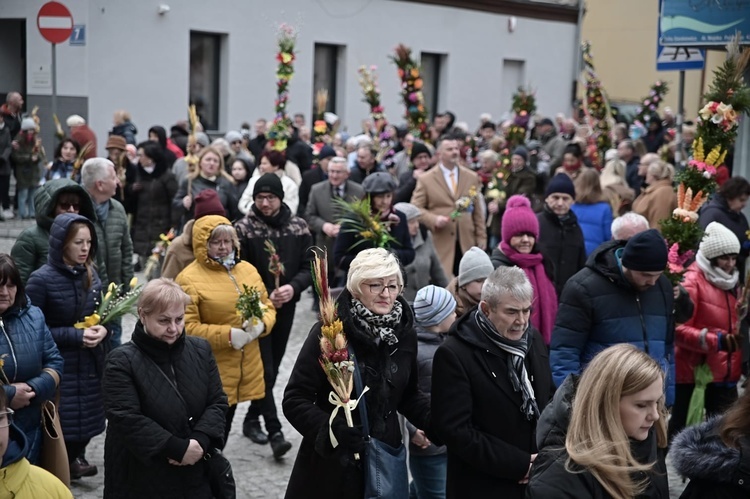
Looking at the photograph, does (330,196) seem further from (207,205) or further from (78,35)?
(78,35)

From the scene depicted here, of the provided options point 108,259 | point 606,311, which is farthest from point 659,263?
point 108,259

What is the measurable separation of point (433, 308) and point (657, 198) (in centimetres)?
654

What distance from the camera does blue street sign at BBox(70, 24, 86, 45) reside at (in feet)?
67.8

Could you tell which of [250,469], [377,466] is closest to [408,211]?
[250,469]

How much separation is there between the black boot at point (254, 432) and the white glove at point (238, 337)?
1.43 metres

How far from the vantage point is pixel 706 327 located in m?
7.84

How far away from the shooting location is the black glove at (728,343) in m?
7.72

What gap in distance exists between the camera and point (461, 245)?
11992 mm

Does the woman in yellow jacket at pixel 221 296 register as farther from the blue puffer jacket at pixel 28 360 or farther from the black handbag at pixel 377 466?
the black handbag at pixel 377 466

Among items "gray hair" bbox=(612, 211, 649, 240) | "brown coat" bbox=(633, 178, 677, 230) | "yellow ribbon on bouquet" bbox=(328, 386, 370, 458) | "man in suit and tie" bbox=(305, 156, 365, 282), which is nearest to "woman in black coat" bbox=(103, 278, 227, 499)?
"yellow ribbon on bouquet" bbox=(328, 386, 370, 458)

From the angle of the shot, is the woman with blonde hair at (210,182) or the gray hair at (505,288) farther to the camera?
the woman with blonde hair at (210,182)

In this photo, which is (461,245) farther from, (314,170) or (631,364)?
(631,364)

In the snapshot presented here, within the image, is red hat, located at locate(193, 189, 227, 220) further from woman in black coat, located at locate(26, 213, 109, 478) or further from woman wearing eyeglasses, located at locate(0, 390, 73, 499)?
woman wearing eyeglasses, located at locate(0, 390, 73, 499)

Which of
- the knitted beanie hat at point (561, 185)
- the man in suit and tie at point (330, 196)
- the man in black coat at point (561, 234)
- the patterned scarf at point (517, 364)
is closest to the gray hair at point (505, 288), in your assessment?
the patterned scarf at point (517, 364)
